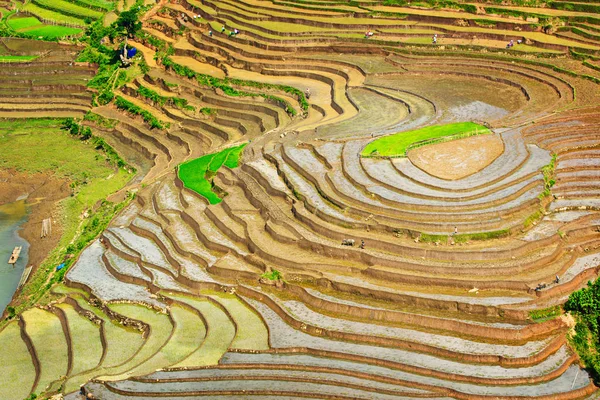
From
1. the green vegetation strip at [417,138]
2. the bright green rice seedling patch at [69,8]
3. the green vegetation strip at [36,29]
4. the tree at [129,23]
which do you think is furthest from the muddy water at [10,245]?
the bright green rice seedling patch at [69,8]

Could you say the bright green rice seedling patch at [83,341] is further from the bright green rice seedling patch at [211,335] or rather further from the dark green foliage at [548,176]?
the dark green foliage at [548,176]

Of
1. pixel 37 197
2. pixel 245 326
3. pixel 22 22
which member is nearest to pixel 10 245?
pixel 37 197

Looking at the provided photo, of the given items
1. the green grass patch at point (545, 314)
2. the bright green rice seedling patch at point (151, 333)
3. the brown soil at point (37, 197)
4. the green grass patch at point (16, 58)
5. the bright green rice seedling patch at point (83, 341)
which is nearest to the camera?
the bright green rice seedling patch at point (151, 333)

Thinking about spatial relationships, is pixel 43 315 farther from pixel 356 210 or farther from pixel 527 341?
pixel 527 341

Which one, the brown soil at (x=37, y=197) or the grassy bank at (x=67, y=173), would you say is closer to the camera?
the grassy bank at (x=67, y=173)

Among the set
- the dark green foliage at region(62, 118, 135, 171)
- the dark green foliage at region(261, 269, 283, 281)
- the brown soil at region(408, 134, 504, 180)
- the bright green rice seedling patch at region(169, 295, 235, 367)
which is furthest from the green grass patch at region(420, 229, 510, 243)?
the dark green foliage at region(62, 118, 135, 171)

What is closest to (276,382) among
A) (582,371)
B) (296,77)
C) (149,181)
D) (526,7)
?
(582,371)
